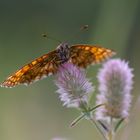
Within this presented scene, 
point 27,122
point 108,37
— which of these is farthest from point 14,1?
point 108,37

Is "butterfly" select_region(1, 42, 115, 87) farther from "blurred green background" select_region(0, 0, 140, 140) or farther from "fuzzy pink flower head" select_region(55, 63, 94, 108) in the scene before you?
"blurred green background" select_region(0, 0, 140, 140)

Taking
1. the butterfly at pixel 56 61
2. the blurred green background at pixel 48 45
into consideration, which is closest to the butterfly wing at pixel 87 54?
the butterfly at pixel 56 61

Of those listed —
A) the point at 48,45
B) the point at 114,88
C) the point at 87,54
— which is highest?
the point at 48,45

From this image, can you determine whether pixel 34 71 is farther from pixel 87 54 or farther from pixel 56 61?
pixel 87 54

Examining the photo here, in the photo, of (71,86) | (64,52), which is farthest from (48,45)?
(71,86)

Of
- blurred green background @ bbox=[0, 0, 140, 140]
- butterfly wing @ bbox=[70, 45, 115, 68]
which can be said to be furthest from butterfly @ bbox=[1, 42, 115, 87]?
blurred green background @ bbox=[0, 0, 140, 140]

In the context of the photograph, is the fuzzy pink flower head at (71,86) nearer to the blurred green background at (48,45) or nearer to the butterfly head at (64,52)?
the butterfly head at (64,52)

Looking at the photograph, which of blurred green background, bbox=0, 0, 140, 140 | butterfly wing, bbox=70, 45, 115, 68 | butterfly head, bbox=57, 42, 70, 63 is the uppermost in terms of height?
blurred green background, bbox=0, 0, 140, 140
